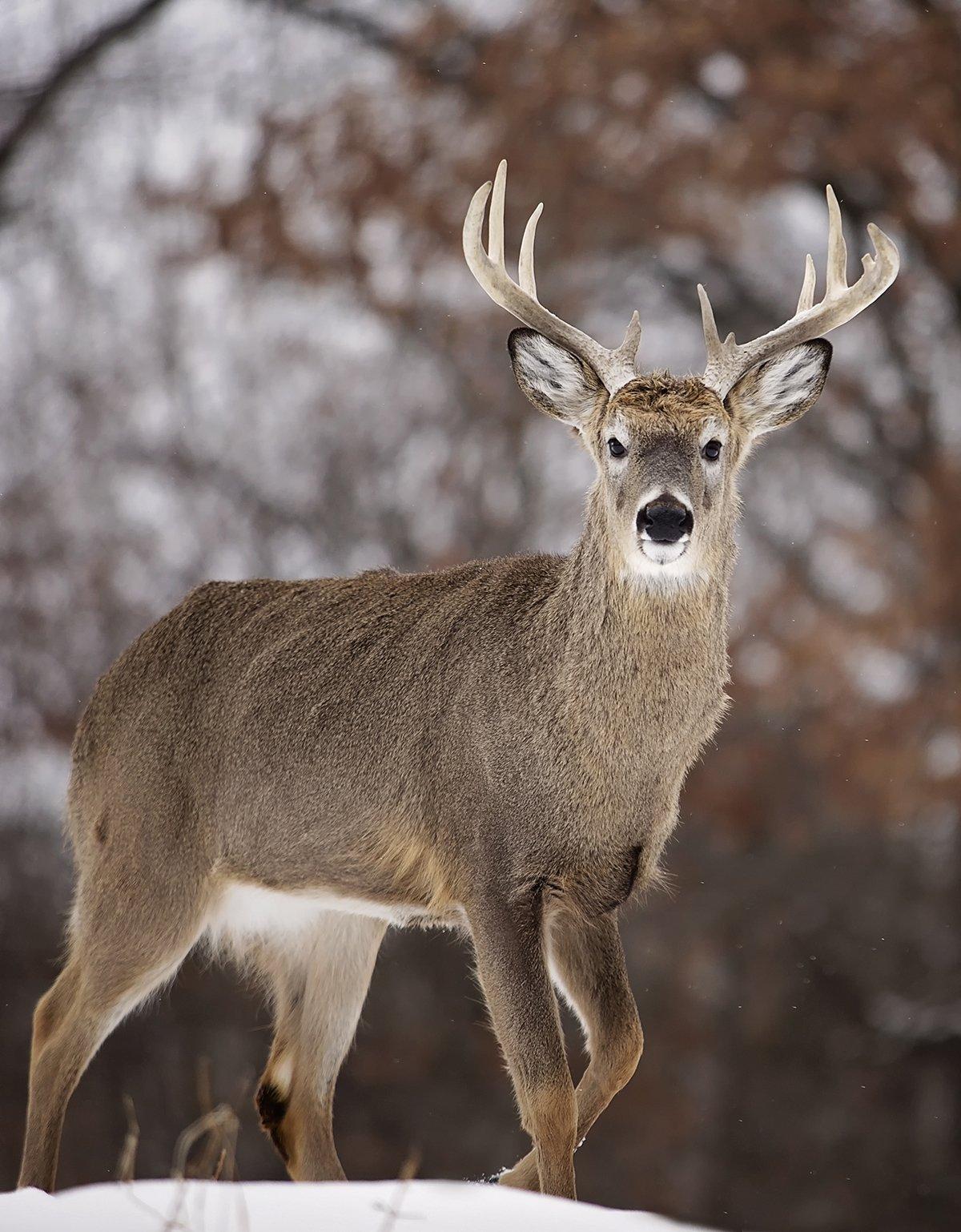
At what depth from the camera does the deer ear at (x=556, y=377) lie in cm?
671

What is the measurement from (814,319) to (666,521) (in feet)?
4.19

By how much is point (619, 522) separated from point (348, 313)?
1323 centimetres

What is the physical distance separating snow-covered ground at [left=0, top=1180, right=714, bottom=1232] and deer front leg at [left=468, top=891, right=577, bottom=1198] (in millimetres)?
1064

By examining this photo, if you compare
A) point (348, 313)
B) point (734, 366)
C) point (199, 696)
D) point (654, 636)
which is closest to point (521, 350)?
point (734, 366)

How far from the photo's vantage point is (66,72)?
19812mm

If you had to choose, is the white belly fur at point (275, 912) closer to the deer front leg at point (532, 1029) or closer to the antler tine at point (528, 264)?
the deer front leg at point (532, 1029)

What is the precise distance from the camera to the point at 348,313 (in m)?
19.1

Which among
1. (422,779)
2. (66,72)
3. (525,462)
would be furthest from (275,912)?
(66,72)

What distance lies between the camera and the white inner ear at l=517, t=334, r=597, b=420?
6719 millimetres

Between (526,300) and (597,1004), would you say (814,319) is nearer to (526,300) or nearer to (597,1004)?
(526,300)

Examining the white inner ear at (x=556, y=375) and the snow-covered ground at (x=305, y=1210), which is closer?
the snow-covered ground at (x=305, y=1210)

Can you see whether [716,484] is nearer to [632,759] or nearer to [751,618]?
[632,759]

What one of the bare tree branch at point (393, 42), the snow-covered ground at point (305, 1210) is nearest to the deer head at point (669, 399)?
the snow-covered ground at point (305, 1210)

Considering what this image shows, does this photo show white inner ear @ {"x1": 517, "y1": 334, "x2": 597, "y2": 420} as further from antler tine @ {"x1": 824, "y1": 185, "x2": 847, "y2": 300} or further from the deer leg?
the deer leg
